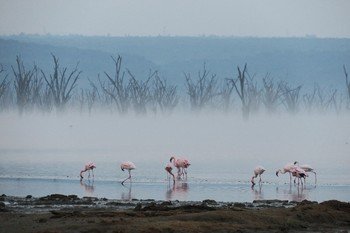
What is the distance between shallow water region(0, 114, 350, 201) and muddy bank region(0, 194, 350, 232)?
287cm

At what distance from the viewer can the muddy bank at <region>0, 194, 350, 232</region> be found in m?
10.8

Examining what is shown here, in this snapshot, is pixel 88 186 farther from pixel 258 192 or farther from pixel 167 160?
pixel 167 160

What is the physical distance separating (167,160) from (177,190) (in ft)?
32.2

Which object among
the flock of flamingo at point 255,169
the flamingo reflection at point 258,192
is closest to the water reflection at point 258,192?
the flamingo reflection at point 258,192

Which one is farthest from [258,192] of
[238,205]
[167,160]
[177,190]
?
[167,160]

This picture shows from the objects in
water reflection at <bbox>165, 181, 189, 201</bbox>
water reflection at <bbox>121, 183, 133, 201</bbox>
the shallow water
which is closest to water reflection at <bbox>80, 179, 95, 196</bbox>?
the shallow water

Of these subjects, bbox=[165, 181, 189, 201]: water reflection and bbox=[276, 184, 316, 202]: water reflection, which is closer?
bbox=[165, 181, 189, 201]: water reflection

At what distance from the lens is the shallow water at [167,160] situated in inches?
687

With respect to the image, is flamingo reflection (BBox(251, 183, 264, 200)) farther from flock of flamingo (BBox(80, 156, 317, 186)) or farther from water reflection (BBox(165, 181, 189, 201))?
water reflection (BBox(165, 181, 189, 201))

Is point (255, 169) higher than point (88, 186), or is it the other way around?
point (255, 169)

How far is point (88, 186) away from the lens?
18.5 meters

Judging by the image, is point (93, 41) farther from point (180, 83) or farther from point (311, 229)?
point (311, 229)

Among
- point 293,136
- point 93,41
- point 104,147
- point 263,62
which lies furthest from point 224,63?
point 104,147

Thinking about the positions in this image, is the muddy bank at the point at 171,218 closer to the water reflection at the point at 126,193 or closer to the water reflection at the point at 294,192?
the water reflection at the point at 126,193
